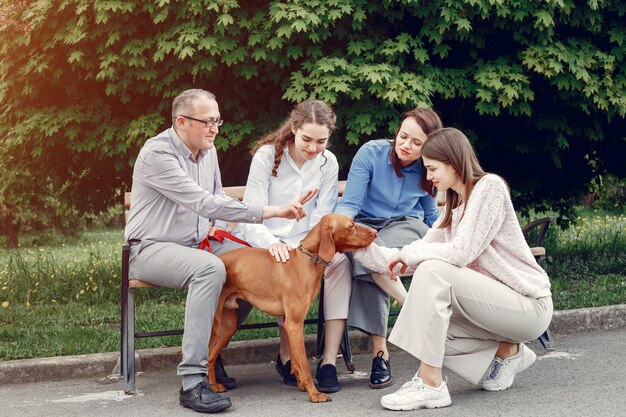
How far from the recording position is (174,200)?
5.25 metres

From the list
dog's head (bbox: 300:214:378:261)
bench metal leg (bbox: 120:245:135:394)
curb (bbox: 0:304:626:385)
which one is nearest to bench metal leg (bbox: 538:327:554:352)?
curb (bbox: 0:304:626:385)

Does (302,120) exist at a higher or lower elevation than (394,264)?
higher

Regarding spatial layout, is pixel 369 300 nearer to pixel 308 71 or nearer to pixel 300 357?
pixel 300 357

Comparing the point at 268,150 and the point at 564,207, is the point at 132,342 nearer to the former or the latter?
the point at 268,150

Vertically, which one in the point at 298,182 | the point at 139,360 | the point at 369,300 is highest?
the point at 298,182

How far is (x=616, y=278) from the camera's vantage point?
8.66 m

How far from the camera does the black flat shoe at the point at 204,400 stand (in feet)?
15.5

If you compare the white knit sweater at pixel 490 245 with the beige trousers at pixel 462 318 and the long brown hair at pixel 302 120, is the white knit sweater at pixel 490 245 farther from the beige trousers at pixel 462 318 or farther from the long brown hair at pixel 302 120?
the long brown hair at pixel 302 120

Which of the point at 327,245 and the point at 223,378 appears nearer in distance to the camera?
the point at 327,245

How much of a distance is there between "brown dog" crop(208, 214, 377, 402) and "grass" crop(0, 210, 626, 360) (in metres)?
1.44

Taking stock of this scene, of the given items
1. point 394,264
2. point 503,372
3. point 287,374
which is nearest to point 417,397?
point 503,372

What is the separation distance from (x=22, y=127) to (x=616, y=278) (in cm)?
621

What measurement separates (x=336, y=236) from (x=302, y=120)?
847 millimetres

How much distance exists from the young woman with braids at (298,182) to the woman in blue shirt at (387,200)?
129 millimetres
